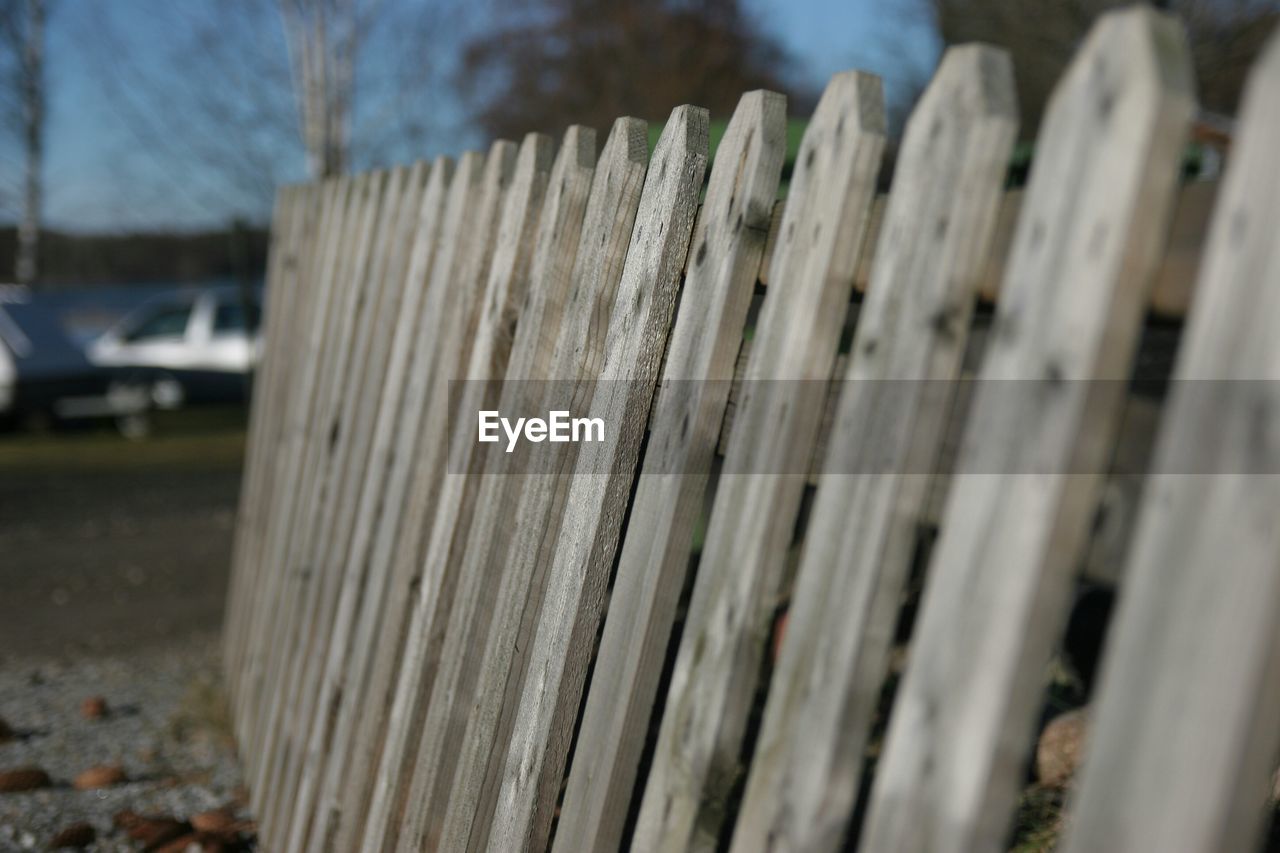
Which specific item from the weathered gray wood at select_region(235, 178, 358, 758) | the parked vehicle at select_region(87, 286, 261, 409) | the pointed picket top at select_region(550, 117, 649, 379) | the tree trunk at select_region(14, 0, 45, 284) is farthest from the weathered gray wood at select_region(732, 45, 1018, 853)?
the tree trunk at select_region(14, 0, 45, 284)

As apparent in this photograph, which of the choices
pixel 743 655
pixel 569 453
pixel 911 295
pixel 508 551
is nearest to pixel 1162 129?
pixel 911 295

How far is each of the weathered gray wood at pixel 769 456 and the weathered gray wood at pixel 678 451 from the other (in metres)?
0.11

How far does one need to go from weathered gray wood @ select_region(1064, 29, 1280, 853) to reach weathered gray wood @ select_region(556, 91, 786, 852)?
0.76 m

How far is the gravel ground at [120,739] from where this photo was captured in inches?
145

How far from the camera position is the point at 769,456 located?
1.46 meters

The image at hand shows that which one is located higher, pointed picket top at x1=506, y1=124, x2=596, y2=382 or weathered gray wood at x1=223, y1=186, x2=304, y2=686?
pointed picket top at x1=506, y1=124, x2=596, y2=382

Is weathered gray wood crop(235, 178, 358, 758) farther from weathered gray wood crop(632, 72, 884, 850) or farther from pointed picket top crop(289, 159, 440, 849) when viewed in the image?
weathered gray wood crop(632, 72, 884, 850)

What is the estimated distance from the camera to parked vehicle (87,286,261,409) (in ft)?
54.8

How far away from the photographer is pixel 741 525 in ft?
4.87

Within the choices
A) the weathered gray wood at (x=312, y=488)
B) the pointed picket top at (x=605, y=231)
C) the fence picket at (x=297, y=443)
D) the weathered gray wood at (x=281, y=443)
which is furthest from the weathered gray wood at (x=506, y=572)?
the weathered gray wood at (x=281, y=443)

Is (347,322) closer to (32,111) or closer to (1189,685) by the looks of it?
(1189,685)

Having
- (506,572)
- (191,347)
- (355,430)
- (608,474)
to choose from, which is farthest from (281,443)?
(191,347)

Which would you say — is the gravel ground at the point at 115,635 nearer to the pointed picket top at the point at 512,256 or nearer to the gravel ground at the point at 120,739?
the gravel ground at the point at 120,739

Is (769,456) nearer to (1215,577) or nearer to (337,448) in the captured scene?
(1215,577)
